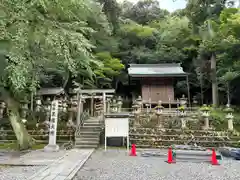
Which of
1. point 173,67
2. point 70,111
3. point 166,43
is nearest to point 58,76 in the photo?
point 70,111

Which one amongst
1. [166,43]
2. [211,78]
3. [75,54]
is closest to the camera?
[75,54]

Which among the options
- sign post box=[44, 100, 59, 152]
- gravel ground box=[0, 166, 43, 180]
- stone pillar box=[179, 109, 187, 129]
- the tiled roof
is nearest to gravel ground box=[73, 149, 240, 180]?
gravel ground box=[0, 166, 43, 180]

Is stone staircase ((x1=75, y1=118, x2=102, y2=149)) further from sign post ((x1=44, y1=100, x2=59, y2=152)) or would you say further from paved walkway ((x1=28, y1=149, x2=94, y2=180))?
paved walkway ((x1=28, y1=149, x2=94, y2=180))

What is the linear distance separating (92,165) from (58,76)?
13.9m

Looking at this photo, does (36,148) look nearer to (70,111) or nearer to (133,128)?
(70,111)

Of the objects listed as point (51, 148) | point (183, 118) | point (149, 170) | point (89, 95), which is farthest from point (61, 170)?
point (89, 95)

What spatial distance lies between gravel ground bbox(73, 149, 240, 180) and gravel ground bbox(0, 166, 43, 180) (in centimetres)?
116

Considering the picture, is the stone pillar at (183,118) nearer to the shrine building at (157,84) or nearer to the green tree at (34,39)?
the green tree at (34,39)

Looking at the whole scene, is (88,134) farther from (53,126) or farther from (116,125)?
(116,125)

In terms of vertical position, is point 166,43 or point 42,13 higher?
point 166,43

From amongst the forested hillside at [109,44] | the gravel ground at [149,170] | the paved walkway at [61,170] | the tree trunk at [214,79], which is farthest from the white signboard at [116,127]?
the tree trunk at [214,79]

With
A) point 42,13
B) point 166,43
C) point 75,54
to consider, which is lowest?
point 75,54

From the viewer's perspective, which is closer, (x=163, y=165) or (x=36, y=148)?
(x=163, y=165)

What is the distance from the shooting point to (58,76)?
1955 centimetres
